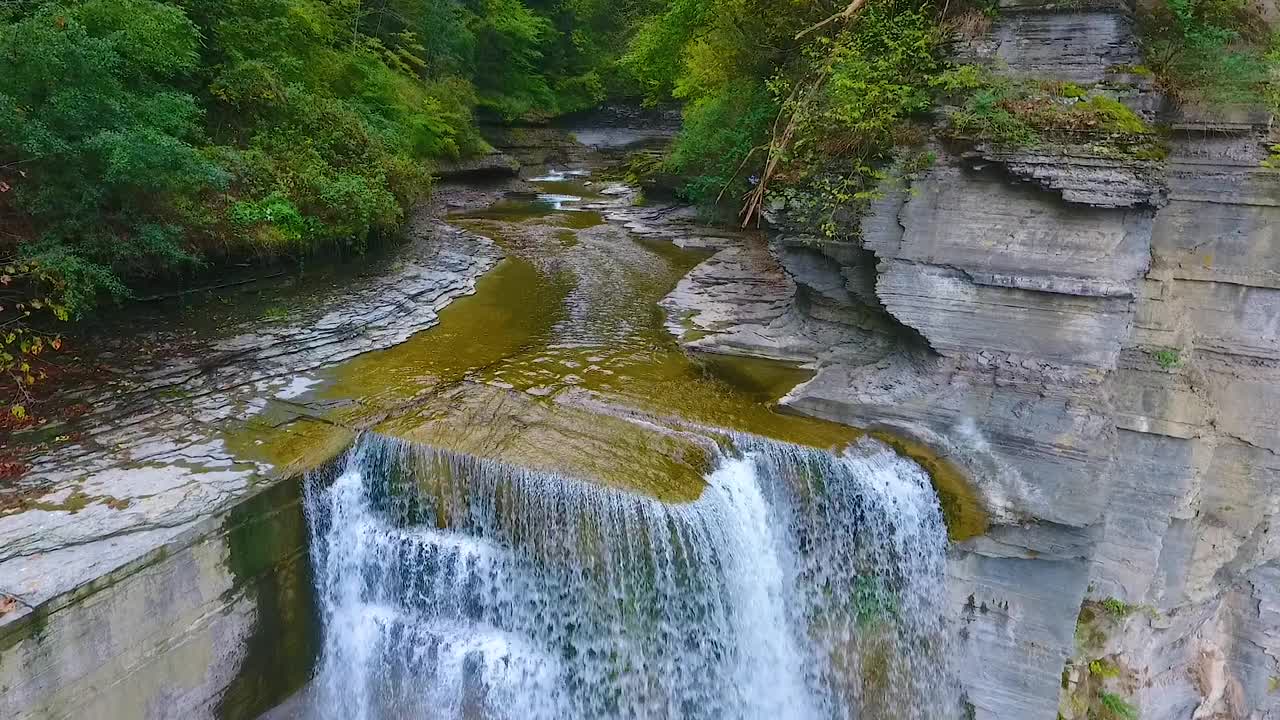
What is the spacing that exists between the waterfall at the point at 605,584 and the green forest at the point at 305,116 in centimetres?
308

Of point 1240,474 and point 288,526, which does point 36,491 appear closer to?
point 288,526

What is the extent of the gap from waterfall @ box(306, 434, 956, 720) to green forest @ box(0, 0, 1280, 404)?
10.1 feet

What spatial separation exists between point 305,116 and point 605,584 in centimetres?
912

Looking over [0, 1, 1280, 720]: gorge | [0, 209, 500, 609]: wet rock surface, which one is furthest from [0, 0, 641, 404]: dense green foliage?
[0, 1, 1280, 720]: gorge

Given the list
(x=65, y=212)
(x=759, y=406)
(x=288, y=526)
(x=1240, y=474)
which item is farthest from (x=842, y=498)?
(x=65, y=212)

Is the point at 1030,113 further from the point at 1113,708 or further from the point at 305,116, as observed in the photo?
the point at 305,116

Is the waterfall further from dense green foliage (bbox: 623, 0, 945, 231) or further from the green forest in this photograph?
dense green foliage (bbox: 623, 0, 945, 231)

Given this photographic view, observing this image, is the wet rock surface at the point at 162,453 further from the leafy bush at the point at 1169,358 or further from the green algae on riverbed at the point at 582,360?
the leafy bush at the point at 1169,358

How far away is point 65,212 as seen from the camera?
6777 mm

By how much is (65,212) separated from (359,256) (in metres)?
5.02

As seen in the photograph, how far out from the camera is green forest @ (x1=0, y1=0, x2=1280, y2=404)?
645 centimetres

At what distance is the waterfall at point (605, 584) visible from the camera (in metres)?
6.04

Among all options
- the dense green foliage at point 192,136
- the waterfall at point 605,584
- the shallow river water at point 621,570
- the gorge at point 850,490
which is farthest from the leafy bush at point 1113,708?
the dense green foliage at point 192,136

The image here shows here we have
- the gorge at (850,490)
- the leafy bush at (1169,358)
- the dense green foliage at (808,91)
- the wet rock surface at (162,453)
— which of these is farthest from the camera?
the dense green foliage at (808,91)
